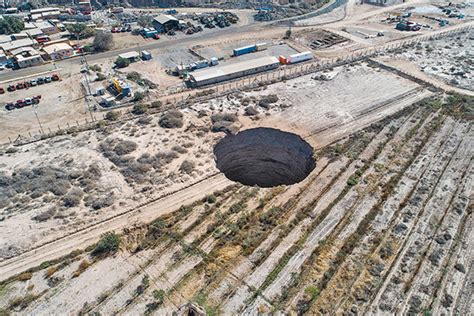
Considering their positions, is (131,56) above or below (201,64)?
above

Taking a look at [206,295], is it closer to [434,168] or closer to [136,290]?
[136,290]

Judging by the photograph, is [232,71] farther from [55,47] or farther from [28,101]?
[55,47]

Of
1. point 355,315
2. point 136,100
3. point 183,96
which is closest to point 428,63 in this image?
point 183,96

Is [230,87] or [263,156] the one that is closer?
[263,156]

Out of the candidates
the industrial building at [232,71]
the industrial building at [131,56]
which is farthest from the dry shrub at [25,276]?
the industrial building at [131,56]

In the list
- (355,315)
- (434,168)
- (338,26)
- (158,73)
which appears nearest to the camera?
(355,315)

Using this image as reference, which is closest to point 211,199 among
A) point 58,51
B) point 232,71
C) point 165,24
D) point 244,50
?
point 232,71
